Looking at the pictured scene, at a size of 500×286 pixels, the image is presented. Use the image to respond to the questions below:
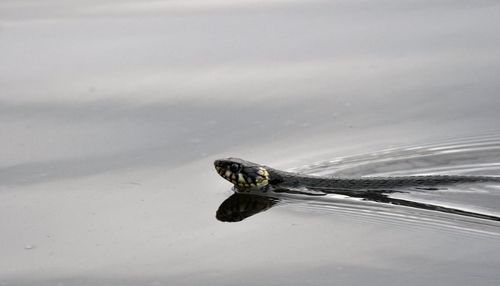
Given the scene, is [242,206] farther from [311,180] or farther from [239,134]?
[239,134]

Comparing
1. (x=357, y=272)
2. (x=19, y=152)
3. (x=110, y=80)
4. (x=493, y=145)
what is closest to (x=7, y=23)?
(x=110, y=80)

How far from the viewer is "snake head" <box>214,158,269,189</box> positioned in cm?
1062

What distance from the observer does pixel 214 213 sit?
32.7 feet

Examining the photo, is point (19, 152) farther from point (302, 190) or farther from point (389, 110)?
point (389, 110)

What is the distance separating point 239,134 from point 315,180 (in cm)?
146

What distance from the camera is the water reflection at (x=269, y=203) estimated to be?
9.87 m

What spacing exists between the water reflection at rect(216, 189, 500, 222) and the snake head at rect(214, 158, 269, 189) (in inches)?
5.4

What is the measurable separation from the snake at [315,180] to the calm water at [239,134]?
171 mm

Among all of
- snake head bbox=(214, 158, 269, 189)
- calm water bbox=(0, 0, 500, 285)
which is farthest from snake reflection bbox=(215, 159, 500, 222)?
calm water bbox=(0, 0, 500, 285)

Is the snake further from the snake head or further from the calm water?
the calm water

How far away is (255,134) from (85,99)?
2.35 m

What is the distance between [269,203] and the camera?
1045 cm

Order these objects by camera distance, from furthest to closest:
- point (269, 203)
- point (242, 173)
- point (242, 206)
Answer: point (242, 173)
point (269, 203)
point (242, 206)

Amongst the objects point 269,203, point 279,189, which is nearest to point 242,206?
point 269,203
